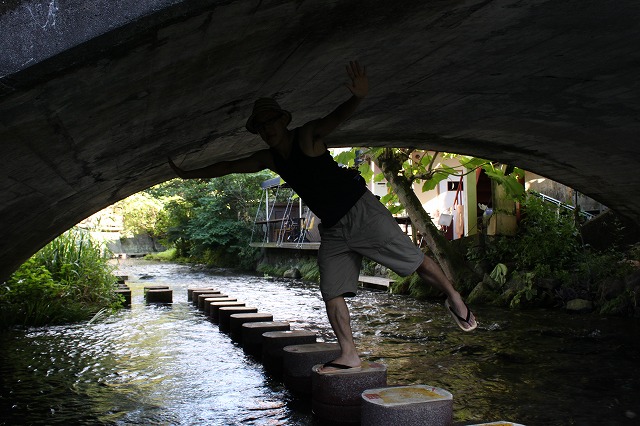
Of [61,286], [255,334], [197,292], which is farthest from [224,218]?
[255,334]

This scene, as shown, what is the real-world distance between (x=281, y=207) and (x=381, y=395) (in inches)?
896

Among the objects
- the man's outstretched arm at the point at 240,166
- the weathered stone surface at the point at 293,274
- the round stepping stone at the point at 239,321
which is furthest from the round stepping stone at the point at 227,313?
the weathered stone surface at the point at 293,274

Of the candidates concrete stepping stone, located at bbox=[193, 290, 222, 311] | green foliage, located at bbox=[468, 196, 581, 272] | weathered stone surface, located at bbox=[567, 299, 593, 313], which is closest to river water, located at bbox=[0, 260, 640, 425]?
weathered stone surface, located at bbox=[567, 299, 593, 313]

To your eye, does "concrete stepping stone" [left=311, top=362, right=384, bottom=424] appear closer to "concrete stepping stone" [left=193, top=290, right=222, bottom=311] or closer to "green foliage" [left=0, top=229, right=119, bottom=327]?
"green foliage" [left=0, top=229, right=119, bottom=327]

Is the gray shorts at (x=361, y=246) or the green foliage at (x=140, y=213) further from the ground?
the green foliage at (x=140, y=213)

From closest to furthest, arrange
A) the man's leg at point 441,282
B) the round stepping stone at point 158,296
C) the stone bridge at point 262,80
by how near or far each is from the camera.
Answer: the stone bridge at point 262,80 → the man's leg at point 441,282 → the round stepping stone at point 158,296

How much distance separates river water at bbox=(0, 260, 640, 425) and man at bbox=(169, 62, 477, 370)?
35.9 inches

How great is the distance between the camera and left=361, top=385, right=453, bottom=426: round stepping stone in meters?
3.63

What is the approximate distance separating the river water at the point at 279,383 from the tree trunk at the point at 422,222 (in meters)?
2.54

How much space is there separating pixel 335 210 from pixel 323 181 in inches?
8.5

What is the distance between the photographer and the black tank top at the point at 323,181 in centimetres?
399

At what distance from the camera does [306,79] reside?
4285 mm

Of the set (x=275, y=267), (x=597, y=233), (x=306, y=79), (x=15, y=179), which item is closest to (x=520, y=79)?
(x=306, y=79)

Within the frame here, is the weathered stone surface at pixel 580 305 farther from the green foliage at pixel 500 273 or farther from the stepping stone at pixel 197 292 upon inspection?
the stepping stone at pixel 197 292
